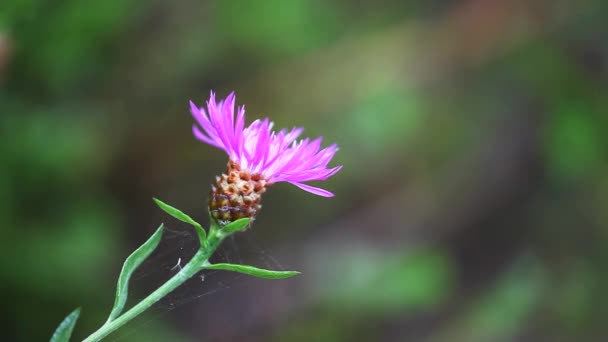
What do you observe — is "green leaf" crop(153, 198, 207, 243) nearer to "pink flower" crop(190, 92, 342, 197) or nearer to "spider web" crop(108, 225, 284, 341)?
"pink flower" crop(190, 92, 342, 197)

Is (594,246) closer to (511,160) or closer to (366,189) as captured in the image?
(511,160)

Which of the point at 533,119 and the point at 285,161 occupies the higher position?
the point at 533,119

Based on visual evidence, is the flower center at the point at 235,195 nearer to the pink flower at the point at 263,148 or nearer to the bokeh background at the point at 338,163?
the pink flower at the point at 263,148

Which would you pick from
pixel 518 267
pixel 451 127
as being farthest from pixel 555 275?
pixel 451 127

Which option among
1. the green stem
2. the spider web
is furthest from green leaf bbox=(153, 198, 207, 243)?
the spider web

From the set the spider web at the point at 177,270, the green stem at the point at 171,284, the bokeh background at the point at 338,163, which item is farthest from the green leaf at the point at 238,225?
the bokeh background at the point at 338,163

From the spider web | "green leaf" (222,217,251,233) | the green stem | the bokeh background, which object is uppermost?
the bokeh background

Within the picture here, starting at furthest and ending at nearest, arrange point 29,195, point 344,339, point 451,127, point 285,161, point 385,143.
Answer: point 451,127 → point 385,143 → point 344,339 → point 29,195 → point 285,161
